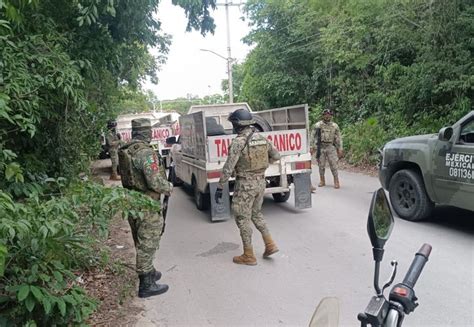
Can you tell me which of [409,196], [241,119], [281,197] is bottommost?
[281,197]

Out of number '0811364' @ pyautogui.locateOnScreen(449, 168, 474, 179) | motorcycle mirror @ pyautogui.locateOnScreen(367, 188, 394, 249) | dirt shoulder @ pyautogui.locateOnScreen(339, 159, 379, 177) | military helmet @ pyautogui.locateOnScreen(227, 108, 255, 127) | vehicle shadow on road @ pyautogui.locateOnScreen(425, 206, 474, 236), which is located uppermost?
military helmet @ pyautogui.locateOnScreen(227, 108, 255, 127)


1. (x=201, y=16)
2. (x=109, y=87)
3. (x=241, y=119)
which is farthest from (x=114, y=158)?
→ (x=241, y=119)

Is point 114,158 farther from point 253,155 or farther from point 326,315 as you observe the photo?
point 326,315

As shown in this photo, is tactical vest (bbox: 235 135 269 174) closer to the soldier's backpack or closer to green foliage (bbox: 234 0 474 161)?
the soldier's backpack

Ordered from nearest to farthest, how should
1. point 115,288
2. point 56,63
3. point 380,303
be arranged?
point 380,303
point 56,63
point 115,288

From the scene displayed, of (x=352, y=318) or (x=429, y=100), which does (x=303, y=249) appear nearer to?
(x=352, y=318)

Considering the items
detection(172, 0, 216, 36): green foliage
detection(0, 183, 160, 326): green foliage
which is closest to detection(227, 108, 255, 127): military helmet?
detection(172, 0, 216, 36): green foliage

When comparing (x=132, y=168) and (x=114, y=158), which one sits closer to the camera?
(x=132, y=168)

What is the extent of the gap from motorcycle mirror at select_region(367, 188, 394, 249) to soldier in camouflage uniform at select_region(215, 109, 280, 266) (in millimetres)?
3324

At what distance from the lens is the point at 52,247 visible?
102 inches

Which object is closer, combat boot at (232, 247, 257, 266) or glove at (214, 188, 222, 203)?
combat boot at (232, 247, 257, 266)

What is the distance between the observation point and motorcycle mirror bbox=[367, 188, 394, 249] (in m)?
1.46

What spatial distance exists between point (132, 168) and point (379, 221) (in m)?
3.19

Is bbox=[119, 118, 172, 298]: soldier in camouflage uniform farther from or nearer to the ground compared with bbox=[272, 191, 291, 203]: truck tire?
farther from the ground
